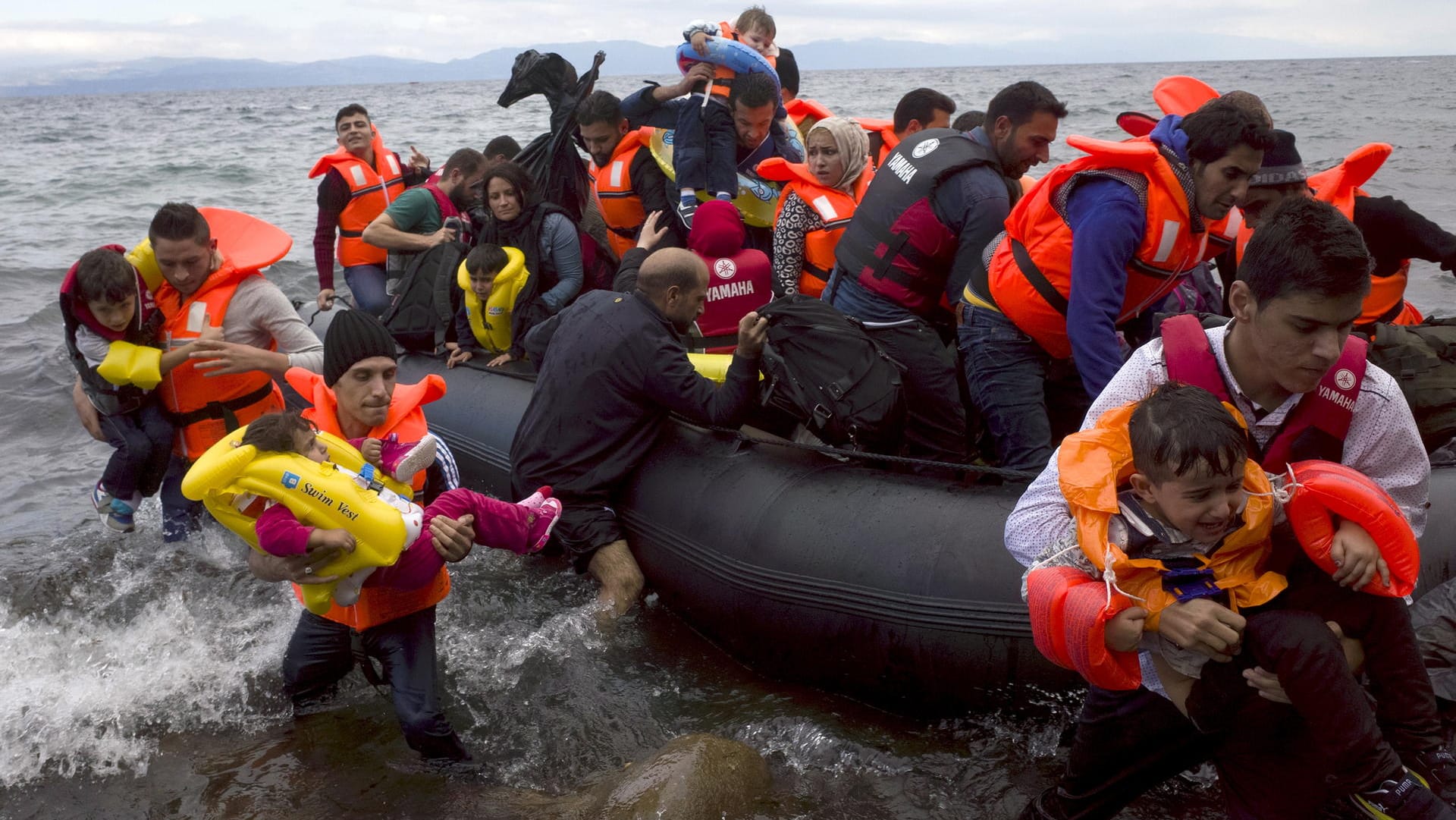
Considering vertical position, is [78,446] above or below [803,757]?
below

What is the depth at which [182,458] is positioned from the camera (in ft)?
15.5

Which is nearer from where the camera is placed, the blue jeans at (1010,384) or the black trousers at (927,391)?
the blue jeans at (1010,384)

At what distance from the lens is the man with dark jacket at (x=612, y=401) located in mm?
4070

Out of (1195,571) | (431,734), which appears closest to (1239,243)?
(1195,571)

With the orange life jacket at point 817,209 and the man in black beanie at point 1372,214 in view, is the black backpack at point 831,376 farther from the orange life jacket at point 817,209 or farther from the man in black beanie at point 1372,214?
the man in black beanie at point 1372,214

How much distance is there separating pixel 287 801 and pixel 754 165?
3.86m

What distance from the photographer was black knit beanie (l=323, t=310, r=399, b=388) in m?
3.34

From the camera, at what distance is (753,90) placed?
18.7 feet

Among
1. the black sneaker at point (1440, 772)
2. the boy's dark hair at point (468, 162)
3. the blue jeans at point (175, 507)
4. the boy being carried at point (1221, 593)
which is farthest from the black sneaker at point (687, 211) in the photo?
the black sneaker at point (1440, 772)

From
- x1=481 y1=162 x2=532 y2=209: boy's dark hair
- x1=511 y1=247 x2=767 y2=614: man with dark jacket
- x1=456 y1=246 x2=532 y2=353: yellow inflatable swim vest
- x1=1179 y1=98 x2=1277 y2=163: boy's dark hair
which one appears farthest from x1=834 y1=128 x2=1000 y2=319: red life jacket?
x1=481 y1=162 x2=532 y2=209: boy's dark hair

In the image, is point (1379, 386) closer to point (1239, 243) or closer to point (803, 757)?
point (803, 757)

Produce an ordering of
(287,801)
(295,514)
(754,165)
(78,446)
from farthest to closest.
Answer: (78,446)
(754,165)
(287,801)
(295,514)

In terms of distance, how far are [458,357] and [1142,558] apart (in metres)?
4.21

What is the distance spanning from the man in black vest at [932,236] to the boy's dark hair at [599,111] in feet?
8.01
